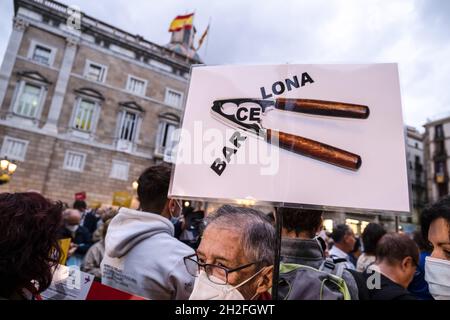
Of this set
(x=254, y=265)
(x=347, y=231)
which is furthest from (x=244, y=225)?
(x=347, y=231)

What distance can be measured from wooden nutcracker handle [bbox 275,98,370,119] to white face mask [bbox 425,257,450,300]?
2.91 ft

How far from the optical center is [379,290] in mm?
1779

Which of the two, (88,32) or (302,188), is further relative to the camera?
(88,32)

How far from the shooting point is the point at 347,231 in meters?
3.63

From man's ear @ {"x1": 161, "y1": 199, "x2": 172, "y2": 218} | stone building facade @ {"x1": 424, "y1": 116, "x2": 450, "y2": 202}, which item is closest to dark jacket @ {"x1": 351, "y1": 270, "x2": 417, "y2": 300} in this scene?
man's ear @ {"x1": 161, "y1": 199, "x2": 172, "y2": 218}

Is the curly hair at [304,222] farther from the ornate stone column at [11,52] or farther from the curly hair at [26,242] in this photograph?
the ornate stone column at [11,52]

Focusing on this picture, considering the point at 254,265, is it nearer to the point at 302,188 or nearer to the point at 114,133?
the point at 302,188

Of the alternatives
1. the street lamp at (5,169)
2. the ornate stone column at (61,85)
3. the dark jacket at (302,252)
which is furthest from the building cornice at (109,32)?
the dark jacket at (302,252)

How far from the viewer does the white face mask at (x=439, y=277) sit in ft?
4.76

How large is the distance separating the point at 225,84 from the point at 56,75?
20.2m

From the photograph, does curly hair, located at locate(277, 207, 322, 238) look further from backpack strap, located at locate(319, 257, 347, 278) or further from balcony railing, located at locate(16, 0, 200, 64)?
balcony railing, located at locate(16, 0, 200, 64)
